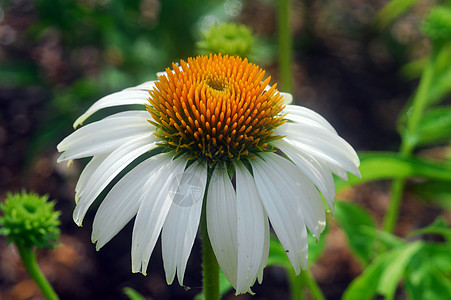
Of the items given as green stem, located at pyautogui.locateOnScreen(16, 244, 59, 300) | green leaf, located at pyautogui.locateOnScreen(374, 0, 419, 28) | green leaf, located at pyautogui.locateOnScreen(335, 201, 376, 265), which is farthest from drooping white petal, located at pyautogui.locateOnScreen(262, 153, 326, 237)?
green leaf, located at pyautogui.locateOnScreen(374, 0, 419, 28)

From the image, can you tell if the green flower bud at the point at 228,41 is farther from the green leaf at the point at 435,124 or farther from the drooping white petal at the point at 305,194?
the drooping white petal at the point at 305,194

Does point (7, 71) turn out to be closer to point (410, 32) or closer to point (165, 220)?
point (165, 220)

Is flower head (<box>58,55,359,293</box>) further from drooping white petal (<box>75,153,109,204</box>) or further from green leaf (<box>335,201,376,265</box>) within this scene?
green leaf (<box>335,201,376,265</box>)

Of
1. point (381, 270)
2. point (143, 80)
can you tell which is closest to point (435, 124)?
point (381, 270)

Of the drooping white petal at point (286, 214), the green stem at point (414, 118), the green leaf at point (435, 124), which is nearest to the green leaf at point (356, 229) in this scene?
the green stem at point (414, 118)

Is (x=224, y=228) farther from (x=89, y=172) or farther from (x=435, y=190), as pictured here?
(x=435, y=190)

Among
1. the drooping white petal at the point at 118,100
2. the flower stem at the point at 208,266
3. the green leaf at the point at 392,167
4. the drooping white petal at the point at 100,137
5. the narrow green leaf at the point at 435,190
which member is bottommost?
the narrow green leaf at the point at 435,190
